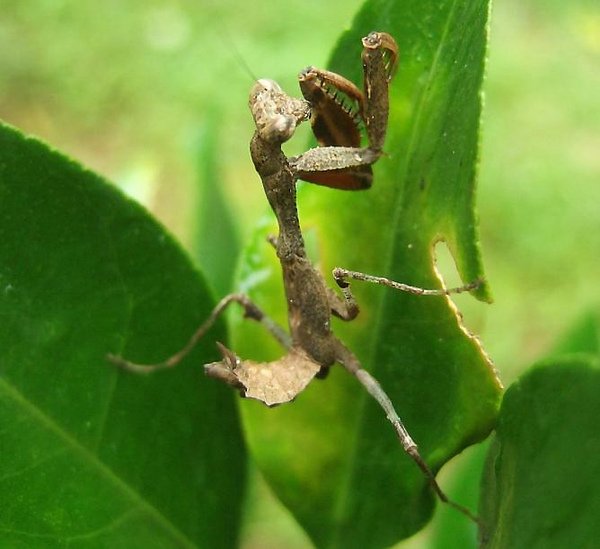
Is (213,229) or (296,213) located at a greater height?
(296,213)

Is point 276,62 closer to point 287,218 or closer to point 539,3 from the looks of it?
point 539,3

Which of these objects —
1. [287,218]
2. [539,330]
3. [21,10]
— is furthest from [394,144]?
[21,10]

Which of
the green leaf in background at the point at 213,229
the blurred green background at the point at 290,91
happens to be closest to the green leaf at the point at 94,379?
the green leaf in background at the point at 213,229

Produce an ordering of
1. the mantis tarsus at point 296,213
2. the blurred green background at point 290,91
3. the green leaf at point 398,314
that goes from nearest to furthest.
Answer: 1. the green leaf at point 398,314
2. the mantis tarsus at point 296,213
3. the blurred green background at point 290,91

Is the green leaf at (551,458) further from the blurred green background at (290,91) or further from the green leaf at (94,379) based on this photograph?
the blurred green background at (290,91)

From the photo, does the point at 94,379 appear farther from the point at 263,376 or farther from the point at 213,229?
the point at 213,229

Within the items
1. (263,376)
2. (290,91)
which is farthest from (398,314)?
(290,91)
